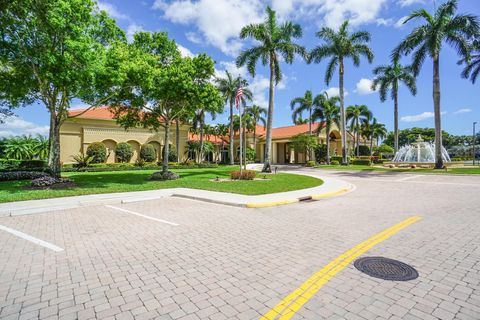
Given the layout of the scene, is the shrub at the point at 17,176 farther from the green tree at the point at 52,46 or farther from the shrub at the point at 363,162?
the shrub at the point at 363,162

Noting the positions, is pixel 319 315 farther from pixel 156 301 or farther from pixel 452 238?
pixel 452 238

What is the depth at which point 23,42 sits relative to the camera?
12.9 metres

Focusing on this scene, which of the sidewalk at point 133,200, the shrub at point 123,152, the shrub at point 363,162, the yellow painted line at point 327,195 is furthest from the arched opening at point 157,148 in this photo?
the yellow painted line at point 327,195

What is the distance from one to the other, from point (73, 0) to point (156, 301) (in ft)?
48.2

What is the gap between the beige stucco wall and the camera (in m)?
31.5

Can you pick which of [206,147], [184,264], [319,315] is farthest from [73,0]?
[206,147]

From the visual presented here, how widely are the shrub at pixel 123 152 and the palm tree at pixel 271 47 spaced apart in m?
19.2

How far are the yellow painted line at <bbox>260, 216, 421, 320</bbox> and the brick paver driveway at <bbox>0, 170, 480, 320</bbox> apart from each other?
0.09 meters

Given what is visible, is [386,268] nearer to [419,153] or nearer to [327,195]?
[327,195]

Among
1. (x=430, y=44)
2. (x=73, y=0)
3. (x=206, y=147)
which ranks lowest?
(x=206, y=147)

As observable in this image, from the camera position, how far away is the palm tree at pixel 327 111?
40.4 m

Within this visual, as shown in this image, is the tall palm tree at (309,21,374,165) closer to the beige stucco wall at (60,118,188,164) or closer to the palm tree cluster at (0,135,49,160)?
the beige stucco wall at (60,118,188,164)

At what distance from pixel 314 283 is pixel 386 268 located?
1.37 m

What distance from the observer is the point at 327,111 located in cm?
4050
